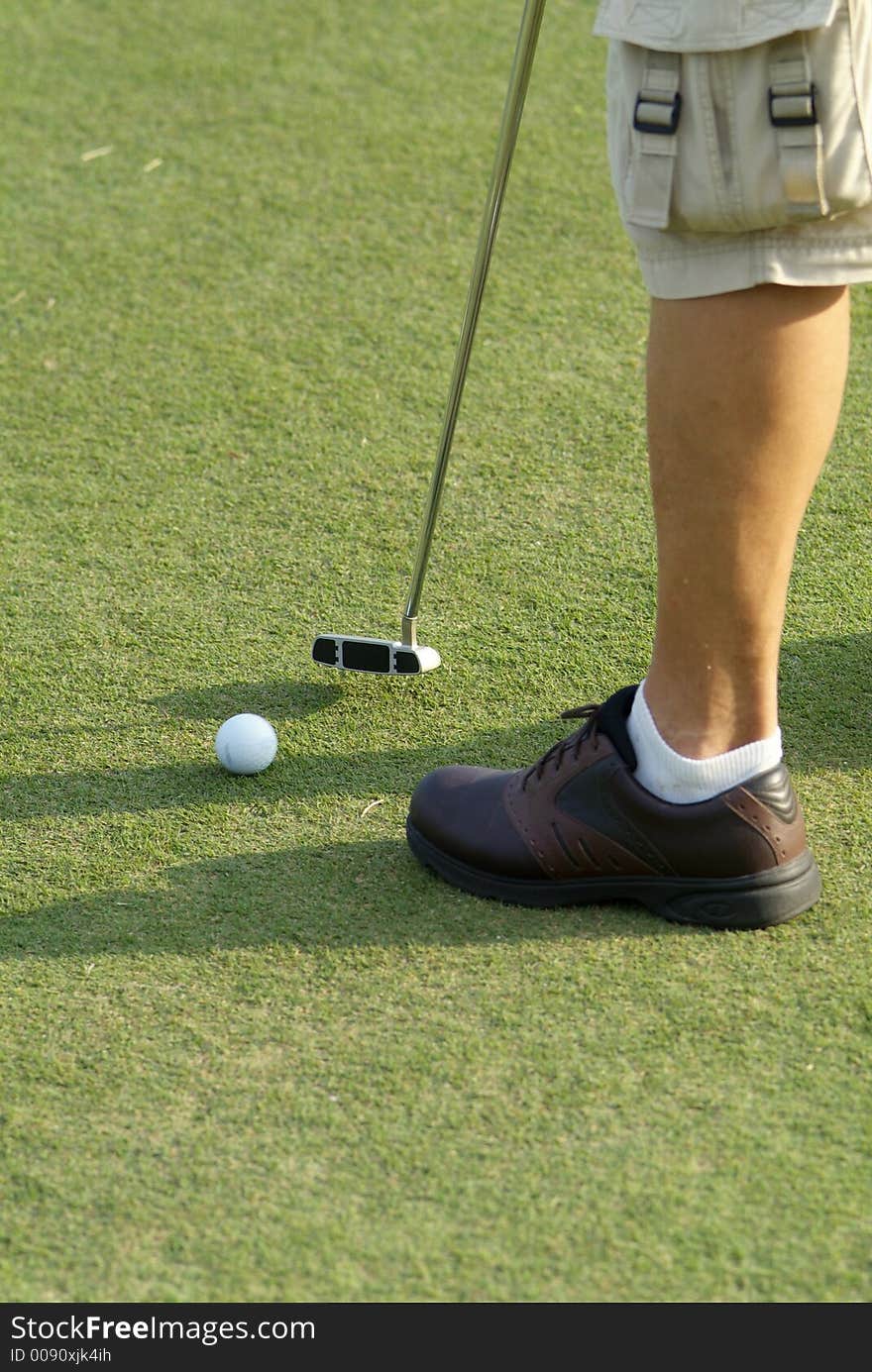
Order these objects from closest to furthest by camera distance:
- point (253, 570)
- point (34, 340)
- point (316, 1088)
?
point (316, 1088) < point (253, 570) < point (34, 340)

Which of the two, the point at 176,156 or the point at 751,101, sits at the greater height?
the point at 751,101

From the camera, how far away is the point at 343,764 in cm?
236

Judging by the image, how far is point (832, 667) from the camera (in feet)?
8.18

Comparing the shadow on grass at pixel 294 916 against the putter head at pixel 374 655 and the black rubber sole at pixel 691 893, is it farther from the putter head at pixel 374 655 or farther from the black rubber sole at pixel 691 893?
the putter head at pixel 374 655

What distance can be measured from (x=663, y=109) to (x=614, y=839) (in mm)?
863

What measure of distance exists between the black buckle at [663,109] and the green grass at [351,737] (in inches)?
37.5

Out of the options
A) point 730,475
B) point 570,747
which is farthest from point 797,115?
point 570,747

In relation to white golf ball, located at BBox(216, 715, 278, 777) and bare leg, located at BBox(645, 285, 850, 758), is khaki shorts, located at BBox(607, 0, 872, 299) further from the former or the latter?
white golf ball, located at BBox(216, 715, 278, 777)

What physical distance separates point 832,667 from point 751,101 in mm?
1064

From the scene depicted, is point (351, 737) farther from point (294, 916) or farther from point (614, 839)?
point (614, 839)

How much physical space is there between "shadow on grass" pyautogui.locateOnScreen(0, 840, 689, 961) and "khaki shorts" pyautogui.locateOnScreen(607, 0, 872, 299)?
0.80 metres

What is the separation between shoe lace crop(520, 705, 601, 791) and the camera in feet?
6.70

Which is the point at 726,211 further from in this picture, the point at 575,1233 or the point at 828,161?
the point at 575,1233
